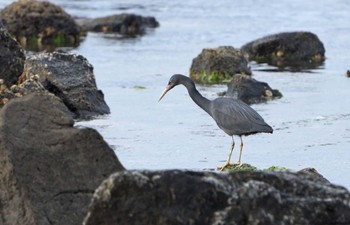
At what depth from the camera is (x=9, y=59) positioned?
15.5m

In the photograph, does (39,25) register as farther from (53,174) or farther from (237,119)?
(53,174)

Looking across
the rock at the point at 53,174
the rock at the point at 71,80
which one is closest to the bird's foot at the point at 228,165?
the rock at the point at 53,174

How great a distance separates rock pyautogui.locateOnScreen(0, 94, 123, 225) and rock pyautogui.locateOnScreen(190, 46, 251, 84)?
12903 mm

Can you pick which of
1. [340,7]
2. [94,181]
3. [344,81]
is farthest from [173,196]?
[340,7]

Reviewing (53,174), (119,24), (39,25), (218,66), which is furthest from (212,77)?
(53,174)

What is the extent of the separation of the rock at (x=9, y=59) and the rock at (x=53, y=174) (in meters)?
8.23

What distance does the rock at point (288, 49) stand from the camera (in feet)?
77.8

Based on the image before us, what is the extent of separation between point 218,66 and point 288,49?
403 cm

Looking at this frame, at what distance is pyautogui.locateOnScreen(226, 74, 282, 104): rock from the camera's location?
57.5 ft

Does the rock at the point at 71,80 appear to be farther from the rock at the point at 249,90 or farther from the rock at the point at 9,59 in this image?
the rock at the point at 249,90

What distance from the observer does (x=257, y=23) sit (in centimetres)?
3123

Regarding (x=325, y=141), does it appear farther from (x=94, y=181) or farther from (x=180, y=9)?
(x=180, y=9)

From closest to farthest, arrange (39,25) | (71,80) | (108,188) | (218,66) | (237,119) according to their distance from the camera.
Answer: (108,188) < (237,119) < (71,80) < (218,66) < (39,25)

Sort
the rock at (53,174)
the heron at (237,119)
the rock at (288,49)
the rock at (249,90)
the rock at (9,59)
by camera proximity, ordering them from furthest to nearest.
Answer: the rock at (288,49)
the rock at (249,90)
the rock at (9,59)
the heron at (237,119)
the rock at (53,174)
